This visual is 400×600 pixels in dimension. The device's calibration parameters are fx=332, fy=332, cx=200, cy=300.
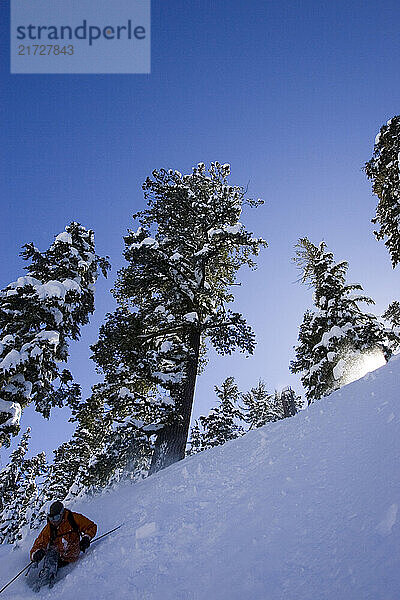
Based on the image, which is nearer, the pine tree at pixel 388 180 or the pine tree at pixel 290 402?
the pine tree at pixel 388 180

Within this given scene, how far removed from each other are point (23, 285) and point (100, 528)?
859cm

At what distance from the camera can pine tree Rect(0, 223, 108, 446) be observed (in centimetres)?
1065

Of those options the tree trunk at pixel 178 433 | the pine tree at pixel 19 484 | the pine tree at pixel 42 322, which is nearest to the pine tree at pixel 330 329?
the tree trunk at pixel 178 433

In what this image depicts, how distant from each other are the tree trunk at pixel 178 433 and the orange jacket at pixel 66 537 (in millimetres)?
4753

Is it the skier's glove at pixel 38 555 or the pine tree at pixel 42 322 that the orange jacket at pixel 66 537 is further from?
the pine tree at pixel 42 322

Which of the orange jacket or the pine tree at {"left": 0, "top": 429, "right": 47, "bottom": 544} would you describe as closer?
the orange jacket

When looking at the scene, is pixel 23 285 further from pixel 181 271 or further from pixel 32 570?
pixel 32 570

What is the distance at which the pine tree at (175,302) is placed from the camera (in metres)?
11.3

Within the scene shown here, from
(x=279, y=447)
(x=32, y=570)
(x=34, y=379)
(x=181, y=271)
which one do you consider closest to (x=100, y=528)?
(x=32, y=570)

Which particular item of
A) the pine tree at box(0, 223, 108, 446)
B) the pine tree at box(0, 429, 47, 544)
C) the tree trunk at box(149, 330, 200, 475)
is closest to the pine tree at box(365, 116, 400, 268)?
the tree trunk at box(149, 330, 200, 475)

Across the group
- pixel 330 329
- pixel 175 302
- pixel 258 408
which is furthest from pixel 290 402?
pixel 175 302

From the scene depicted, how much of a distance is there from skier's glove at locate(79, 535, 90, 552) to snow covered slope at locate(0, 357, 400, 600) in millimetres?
200

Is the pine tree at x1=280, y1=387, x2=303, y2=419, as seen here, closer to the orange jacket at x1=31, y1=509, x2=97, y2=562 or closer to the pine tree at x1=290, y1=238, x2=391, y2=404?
the pine tree at x1=290, y1=238, x2=391, y2=404

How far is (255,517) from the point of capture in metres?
3.48
